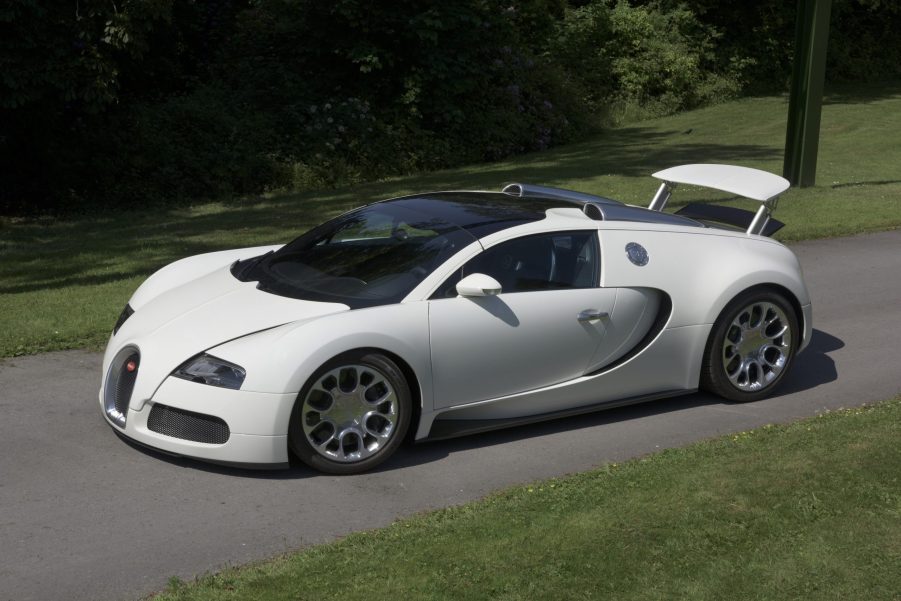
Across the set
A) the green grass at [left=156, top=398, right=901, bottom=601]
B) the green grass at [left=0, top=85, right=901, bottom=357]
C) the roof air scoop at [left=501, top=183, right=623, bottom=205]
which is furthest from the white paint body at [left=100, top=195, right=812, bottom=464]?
the green grass at [left=0, top=85, right=901, bottom=357]

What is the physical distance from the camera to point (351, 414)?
19.4 ft

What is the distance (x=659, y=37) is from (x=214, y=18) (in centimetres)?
1271

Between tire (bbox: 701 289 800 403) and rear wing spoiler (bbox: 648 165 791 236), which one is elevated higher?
rear wing spoiler (bbox: 648 165 791 236)

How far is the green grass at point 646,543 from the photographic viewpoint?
441 cm

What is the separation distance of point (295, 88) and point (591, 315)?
55.5 feet

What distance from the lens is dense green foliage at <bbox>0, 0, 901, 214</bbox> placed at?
17.6 m

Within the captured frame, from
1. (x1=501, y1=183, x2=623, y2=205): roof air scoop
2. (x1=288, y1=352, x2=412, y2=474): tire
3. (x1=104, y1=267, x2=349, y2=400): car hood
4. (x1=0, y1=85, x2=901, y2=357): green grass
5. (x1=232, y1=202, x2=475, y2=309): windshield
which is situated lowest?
(x1=0, y1=85, x2=901, y2=357): green grass

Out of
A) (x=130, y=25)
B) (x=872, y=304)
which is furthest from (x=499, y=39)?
(x=872, y=304)

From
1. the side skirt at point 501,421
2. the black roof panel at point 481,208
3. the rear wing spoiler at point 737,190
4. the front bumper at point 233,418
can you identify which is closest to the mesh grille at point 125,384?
the front bumper at point 233,418

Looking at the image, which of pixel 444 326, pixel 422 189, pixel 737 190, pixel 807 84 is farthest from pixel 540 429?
pixel 422 189

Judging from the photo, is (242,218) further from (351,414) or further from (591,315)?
(351,414)

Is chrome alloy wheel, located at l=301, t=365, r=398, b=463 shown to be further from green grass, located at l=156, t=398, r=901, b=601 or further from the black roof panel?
the black roof panel

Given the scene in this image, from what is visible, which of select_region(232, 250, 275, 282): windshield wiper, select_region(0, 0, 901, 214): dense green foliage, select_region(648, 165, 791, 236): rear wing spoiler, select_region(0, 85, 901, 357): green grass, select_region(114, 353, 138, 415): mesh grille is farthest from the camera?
select_region(0, 0, 901, 214): dense green foliage

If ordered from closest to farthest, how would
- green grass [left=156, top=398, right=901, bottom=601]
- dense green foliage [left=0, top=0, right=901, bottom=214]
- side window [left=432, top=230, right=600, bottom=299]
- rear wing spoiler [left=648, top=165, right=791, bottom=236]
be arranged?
green grass [left=156, top=398, right=901, bottom=601], side window [left=432, top=230, right=600, bottom=299], rear wing spoiler [left=648, top=165, right=791, bottom=236], dense green foliage [left=0, top=0, right=901, bottom=214]
